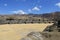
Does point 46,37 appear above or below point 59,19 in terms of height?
below

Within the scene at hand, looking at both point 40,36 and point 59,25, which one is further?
point 59,25

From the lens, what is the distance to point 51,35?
11406 millimetres

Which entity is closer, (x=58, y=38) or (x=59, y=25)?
(x=58, y=38)

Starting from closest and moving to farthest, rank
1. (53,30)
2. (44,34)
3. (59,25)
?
(44,34), (53,30), (59,25)

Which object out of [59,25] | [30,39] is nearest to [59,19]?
[59,25]

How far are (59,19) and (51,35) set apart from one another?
2.92m

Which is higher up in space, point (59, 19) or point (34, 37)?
point (59, 19)

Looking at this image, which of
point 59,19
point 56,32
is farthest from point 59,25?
point 56,32

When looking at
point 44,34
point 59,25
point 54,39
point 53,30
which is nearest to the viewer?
point 54,39

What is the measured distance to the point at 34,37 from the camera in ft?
37.6

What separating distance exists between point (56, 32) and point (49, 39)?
1055mm

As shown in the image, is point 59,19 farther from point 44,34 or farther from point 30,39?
point 30,39

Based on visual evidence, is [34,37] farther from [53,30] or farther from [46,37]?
[53,30]

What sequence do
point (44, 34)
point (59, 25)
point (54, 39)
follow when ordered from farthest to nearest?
1. point (59, 25)
2. point (44, 34)
3. point (54, 39)
